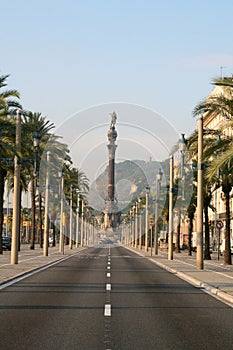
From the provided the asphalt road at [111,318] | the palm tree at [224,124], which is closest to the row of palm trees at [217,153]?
the palm tree at [224,124]

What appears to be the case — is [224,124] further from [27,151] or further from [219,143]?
[27,151]

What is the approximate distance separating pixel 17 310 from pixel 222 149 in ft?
70.0

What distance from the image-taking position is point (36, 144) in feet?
136

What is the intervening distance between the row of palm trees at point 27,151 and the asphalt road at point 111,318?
1697 cm

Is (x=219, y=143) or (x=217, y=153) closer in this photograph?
(x=219, y=143)

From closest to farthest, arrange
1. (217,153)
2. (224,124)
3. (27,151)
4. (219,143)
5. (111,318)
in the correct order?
(111,318) → (219,143) → (224,124) → (217,153) → (27,151)

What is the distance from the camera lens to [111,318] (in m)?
15.5

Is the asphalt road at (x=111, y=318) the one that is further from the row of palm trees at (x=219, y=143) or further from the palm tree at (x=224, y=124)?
the row of palm trees at (x=219, y=143)

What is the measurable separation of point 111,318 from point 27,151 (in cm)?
4028

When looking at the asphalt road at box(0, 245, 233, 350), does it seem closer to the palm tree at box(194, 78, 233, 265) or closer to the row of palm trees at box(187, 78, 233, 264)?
the palm tree at box(194, 78, 233, 265)

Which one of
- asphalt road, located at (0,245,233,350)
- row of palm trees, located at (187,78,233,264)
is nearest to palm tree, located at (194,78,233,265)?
row of palm trees, located at (187,78,233,264)

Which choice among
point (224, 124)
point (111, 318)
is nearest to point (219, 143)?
point (224, 124)

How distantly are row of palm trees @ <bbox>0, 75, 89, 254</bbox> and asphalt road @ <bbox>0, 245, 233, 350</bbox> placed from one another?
55.7ft

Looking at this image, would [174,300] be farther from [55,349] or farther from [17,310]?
[55,349]
